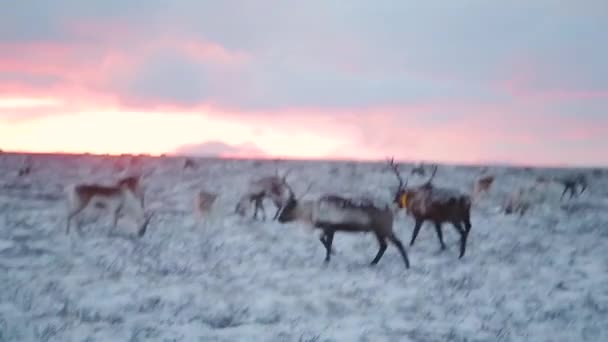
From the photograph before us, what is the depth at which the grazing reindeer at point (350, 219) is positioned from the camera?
18.9 feet

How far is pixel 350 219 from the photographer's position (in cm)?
588

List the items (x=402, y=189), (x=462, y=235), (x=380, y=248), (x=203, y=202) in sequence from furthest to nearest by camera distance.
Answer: (x=402, y=189) < (x=203, y=202) < (x=462, y=235) < (x=380, y=248)

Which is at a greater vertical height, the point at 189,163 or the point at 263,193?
the point at 189,163

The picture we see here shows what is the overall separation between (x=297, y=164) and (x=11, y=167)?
7.68 ft

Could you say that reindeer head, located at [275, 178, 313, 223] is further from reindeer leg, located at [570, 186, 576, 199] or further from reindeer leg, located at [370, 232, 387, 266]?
reindeer leg, located at [570, 186, 576, 199]

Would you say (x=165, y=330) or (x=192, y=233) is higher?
(x=192, y=233)

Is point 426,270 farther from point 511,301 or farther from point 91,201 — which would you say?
point 91,201

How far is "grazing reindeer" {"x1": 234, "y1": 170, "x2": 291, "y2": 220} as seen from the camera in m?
6.82

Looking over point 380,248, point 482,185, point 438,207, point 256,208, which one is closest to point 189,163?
point 256,208

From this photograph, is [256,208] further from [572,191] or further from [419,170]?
[572,191]

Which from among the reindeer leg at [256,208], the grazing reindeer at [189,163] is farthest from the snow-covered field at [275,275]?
the grazing reindeer at [189,163]

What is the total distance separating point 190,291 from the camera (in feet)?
16.5

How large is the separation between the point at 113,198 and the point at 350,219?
1.88 metres

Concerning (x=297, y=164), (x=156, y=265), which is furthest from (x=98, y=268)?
(x=297, y=164)
